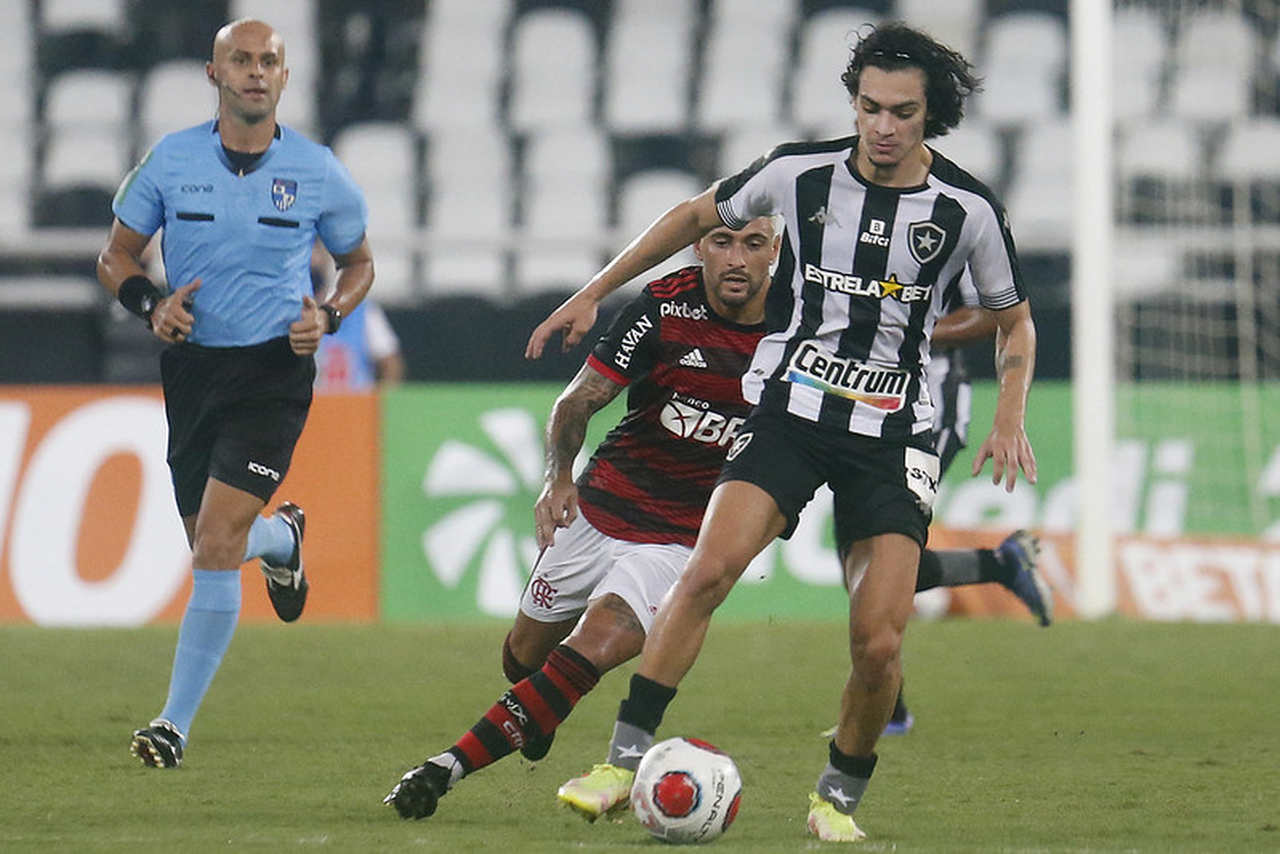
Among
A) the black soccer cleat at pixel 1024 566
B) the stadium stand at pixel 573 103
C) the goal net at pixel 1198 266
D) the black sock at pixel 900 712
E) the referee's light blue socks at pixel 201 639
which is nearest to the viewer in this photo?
the referee's light blue socks at pixel 201 639

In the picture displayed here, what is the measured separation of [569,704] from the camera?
5539 mm

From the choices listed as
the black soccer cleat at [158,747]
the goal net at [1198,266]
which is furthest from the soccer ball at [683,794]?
the goal net at [1198,266]

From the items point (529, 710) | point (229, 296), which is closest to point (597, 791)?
point (529, 710)

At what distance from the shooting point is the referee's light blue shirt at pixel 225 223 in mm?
6926

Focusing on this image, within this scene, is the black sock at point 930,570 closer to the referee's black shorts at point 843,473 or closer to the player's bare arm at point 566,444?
the player's bare arm at point 566,444

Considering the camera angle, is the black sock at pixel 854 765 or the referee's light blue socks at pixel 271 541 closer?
the black sock at pixel 854 765

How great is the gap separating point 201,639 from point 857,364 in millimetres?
2500

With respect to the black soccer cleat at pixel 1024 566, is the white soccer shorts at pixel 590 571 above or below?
above

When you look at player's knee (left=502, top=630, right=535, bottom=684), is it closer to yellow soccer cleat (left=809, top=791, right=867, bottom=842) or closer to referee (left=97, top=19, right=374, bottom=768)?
referee (left=97, top=19, right=374, bottom=768)

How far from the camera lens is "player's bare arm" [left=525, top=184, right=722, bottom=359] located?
522 cm

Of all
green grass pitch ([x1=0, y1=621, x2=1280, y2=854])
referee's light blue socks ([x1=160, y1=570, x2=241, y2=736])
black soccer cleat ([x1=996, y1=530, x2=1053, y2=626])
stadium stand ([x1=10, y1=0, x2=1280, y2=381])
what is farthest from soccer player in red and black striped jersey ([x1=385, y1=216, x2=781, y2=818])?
stadium stand ([x1=10, y1=0, x2=1280, y2=381])

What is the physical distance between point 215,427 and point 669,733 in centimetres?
177

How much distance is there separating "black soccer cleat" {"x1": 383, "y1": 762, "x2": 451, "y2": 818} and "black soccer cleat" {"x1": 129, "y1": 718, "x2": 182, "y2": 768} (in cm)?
131

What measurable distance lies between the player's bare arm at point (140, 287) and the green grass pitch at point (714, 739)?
51.5 inches
